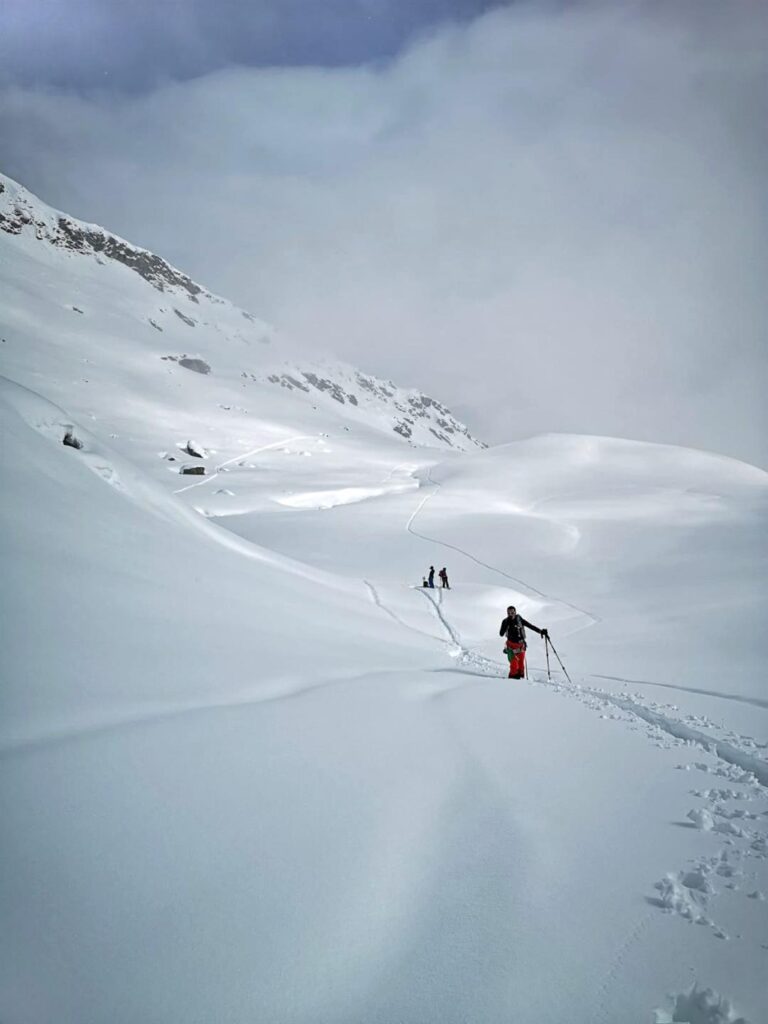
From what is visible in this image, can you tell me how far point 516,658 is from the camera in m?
9.95

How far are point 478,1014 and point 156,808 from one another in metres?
→ 1.93

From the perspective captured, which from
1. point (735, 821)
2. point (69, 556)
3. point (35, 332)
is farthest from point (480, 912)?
point (35, 332)

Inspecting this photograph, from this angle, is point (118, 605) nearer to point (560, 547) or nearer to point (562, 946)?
point (562, 946)

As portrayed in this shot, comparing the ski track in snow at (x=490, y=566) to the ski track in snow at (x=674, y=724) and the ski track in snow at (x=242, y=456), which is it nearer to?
the ski track in snow at (x=674, y=724)

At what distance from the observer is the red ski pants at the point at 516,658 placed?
9.92 metres

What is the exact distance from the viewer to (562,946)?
239 cm

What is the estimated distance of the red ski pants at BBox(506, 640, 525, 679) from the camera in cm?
992

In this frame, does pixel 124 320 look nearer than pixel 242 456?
No

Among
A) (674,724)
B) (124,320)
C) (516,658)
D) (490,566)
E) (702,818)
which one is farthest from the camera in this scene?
(124,320)

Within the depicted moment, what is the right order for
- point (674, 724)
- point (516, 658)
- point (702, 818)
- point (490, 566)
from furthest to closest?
point (490, 566) < point (516, 658) < point (674, 724) < point (702, 818)

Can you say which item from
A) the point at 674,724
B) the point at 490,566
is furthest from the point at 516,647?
the point at 490,566

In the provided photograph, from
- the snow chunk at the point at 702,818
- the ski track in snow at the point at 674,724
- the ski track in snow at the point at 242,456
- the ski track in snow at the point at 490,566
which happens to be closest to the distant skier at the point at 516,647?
the ski track in snow at the point at 674,724

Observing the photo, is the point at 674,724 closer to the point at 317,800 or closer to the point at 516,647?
the point at 516,647

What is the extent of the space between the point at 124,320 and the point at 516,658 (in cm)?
15984
